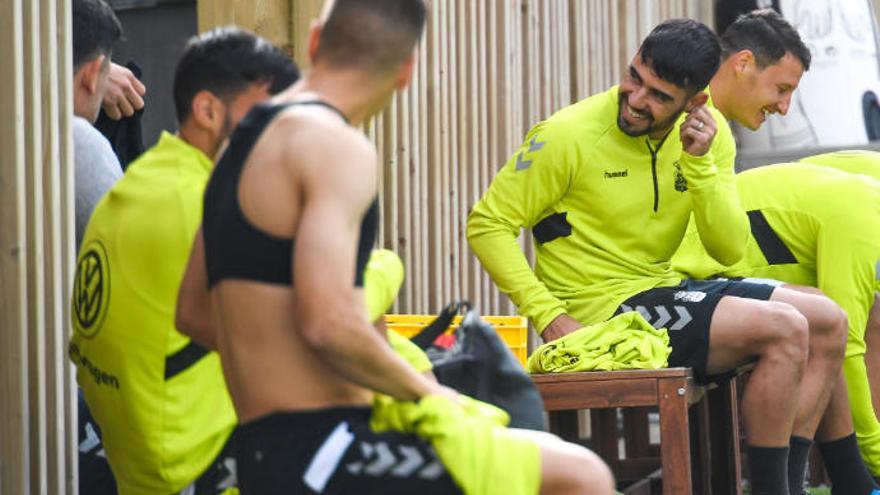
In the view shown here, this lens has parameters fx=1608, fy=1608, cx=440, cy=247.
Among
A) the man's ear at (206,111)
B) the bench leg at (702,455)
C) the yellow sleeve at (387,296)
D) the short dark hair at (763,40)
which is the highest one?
the short dark hair at (763,40)

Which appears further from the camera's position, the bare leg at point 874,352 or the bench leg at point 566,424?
the bare leg at point 874,352

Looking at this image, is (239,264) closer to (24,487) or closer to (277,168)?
(277,168)

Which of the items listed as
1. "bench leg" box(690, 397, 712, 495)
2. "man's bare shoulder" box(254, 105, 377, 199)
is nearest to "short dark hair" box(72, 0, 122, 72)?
"man's bare shoulder" box(254, 105, 377, 199)

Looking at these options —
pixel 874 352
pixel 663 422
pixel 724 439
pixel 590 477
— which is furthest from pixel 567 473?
pixel 874 352

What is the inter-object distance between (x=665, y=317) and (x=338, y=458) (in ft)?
8.00

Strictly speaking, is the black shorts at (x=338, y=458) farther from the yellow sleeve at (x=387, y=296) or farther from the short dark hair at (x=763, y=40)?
the short dark hair at (x=763, y=40)

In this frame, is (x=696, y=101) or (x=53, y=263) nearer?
(x=53, y=263)

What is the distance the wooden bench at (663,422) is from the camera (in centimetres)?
459

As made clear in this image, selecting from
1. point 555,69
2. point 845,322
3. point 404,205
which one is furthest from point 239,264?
point 555,69

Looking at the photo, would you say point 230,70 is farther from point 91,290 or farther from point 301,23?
point 301,23

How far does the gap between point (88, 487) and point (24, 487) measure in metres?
0.21

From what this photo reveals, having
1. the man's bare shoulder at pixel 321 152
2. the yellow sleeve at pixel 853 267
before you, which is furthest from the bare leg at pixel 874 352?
the man's bare shoulder at pixel 321 152

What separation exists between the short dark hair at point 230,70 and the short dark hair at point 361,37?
0.70 meters

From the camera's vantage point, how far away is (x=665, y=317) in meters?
4.95
